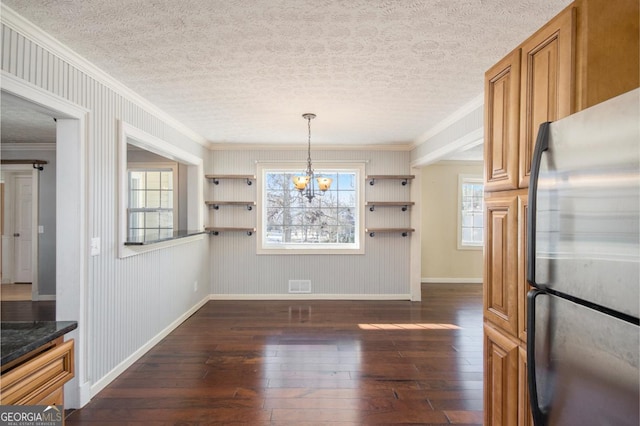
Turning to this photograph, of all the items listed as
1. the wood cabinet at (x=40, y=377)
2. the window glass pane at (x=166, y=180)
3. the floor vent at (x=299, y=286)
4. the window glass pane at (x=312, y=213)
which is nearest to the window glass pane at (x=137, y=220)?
the window glass pane at (x=166, y=180)

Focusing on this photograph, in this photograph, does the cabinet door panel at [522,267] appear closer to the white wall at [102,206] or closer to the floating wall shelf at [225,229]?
the white wall at [102,206]

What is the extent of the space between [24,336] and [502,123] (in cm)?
214

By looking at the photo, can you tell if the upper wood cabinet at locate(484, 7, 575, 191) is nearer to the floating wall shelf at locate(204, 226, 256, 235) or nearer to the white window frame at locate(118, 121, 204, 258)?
the white window frame at locate(118, 121, 204, 258)

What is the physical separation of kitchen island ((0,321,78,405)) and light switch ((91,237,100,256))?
1.12m

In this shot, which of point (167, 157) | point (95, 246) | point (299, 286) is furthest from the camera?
point (299, 286)

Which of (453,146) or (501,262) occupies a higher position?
(453,146)

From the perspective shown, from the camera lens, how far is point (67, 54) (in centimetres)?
211

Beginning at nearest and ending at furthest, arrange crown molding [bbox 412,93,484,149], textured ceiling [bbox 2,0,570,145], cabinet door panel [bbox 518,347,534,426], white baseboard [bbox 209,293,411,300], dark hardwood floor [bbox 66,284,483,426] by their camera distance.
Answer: cabinet door panel [bbox 518,347,534,426]
textured ceiling [bbox 2,0,570,145]
dark hardwood floor [bbox 66,284,483,426]
crown molding [bbox 412,93,484,149]
white baseboard [bbox 209,293,411,300]

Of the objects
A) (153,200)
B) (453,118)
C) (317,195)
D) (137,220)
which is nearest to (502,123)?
(453,118)

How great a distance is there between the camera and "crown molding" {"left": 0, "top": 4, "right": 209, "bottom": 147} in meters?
1.73

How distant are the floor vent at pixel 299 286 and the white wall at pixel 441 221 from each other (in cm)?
256

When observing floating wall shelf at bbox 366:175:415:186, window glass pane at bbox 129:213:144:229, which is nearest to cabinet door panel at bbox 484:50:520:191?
floating wall shelf at bbox 366:175:415:186

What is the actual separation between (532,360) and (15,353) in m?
1.73

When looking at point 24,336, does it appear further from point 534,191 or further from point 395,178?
point 395,178
